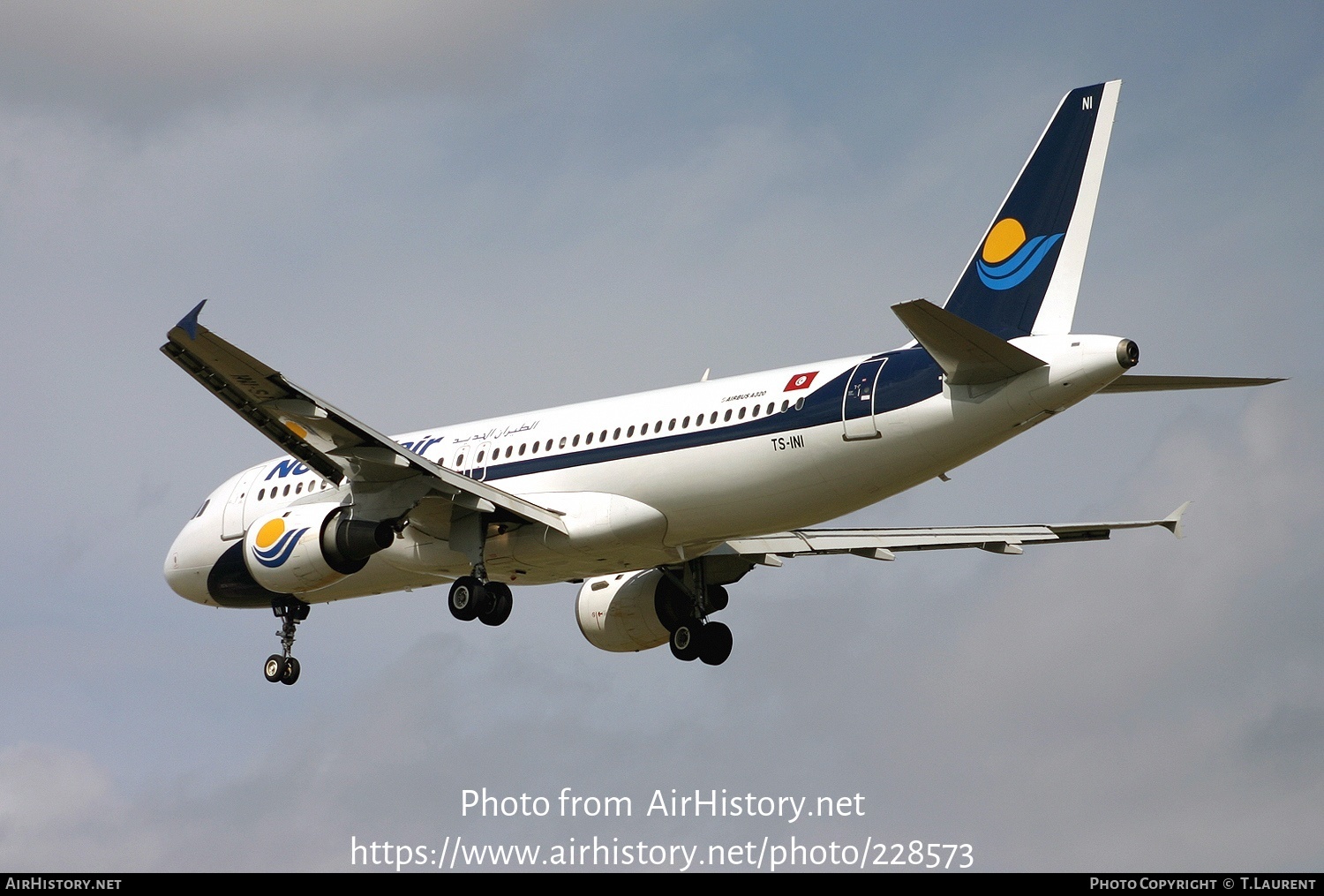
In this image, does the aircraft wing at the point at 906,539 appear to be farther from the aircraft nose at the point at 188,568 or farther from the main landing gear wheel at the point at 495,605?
the aircraft nose at the point at 188,568

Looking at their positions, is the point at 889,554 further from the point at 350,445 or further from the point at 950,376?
the point at 350,445

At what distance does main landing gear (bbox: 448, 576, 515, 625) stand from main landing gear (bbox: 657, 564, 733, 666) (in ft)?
16.4

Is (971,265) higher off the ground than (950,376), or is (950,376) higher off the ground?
(971,265)

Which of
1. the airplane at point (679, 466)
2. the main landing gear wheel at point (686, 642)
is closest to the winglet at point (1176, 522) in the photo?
the airplane at point (679, 466)

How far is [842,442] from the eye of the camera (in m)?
28.4

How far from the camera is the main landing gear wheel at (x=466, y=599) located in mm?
31062

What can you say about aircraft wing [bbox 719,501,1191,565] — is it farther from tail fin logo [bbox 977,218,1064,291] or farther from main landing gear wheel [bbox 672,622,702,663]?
tail fin logo [bbox 977,218,1064,291]

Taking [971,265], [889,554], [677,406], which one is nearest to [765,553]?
[889,554]

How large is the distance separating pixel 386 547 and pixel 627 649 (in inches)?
248

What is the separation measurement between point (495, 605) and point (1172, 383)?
38.3ft

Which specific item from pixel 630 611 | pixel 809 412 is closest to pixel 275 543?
pixel 630 611

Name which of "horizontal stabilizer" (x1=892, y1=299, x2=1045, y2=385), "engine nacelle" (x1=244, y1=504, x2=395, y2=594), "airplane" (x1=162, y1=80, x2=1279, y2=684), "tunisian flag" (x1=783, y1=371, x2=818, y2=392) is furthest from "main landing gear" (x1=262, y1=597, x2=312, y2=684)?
"horizontal stabilizer" (x1=892, y1=299, x2=1045, y2=385)
